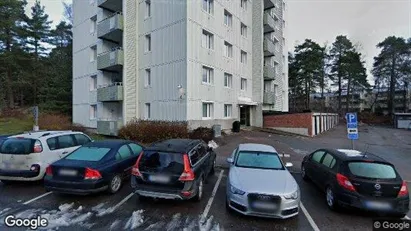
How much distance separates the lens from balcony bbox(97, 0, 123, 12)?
20.5 meters

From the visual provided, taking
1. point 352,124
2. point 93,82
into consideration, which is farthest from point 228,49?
point 352,124

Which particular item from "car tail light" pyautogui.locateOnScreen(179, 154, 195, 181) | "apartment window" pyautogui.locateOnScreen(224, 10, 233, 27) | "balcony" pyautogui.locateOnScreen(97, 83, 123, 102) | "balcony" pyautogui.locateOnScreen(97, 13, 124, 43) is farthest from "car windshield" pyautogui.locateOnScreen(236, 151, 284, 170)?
"apartment window" pyautogui.locateOnScreen(224, 10, 233, 27)

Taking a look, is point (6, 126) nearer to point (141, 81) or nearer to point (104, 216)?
point (141, 81)

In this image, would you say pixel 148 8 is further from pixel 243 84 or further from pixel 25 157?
pixel 25 157

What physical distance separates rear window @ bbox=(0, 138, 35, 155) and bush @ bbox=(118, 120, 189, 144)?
8.25m

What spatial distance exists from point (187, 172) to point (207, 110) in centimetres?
1338

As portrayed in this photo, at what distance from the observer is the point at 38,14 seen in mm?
38906

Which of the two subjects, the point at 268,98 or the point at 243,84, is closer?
the point at 243,84

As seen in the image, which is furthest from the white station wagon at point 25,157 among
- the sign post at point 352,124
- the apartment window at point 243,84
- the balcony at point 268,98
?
the balcony at point 268,98

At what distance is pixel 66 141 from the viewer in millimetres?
8477

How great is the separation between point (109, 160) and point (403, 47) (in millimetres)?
56871

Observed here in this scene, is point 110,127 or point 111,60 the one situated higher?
point 111,60

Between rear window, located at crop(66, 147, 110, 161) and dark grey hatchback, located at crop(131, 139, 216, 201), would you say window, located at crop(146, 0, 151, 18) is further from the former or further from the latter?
dark grey hatchback, located at crop(131, 139, 216, 201)

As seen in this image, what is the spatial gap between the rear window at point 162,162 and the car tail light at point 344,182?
12.2 ft
